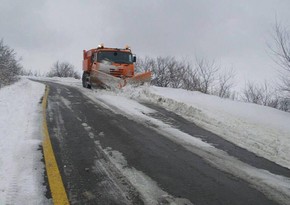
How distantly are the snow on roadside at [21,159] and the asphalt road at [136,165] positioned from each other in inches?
13.1

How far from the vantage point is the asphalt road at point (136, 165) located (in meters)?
4.56

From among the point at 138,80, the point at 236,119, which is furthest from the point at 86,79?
the point at 236,119

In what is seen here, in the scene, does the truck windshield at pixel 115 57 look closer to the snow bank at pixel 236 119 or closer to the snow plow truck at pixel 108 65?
the snow plow truck at pixel 108 65

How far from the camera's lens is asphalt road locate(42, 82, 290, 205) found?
15.0 feet

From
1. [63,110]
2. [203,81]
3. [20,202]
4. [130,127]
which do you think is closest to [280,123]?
[130,127]

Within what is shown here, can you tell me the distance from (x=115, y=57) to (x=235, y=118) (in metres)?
11.2

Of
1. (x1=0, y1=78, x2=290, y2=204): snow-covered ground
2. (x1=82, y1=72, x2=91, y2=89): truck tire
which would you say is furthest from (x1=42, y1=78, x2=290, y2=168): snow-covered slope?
(x1=82, y1=72, x2=91, y2=89): truck tire

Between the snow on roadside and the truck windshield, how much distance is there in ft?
36.4

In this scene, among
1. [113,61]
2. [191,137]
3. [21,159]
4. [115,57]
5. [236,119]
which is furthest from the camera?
[115,57]

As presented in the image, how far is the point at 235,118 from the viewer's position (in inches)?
432

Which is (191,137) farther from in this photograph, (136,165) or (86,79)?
(86,79)

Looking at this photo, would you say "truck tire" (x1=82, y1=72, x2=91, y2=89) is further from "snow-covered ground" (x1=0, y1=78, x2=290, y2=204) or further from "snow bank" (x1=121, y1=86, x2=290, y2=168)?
"snow-covered ground" (x1=0, y1=78, x2=290, y2=204)

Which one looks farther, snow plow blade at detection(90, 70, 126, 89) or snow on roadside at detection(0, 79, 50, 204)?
snow plow blade at detection(90, 70, 126, 89)

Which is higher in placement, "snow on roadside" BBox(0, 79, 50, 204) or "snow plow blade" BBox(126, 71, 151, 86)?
"snow plow blade" BBox(126, 71, 151, 86)
